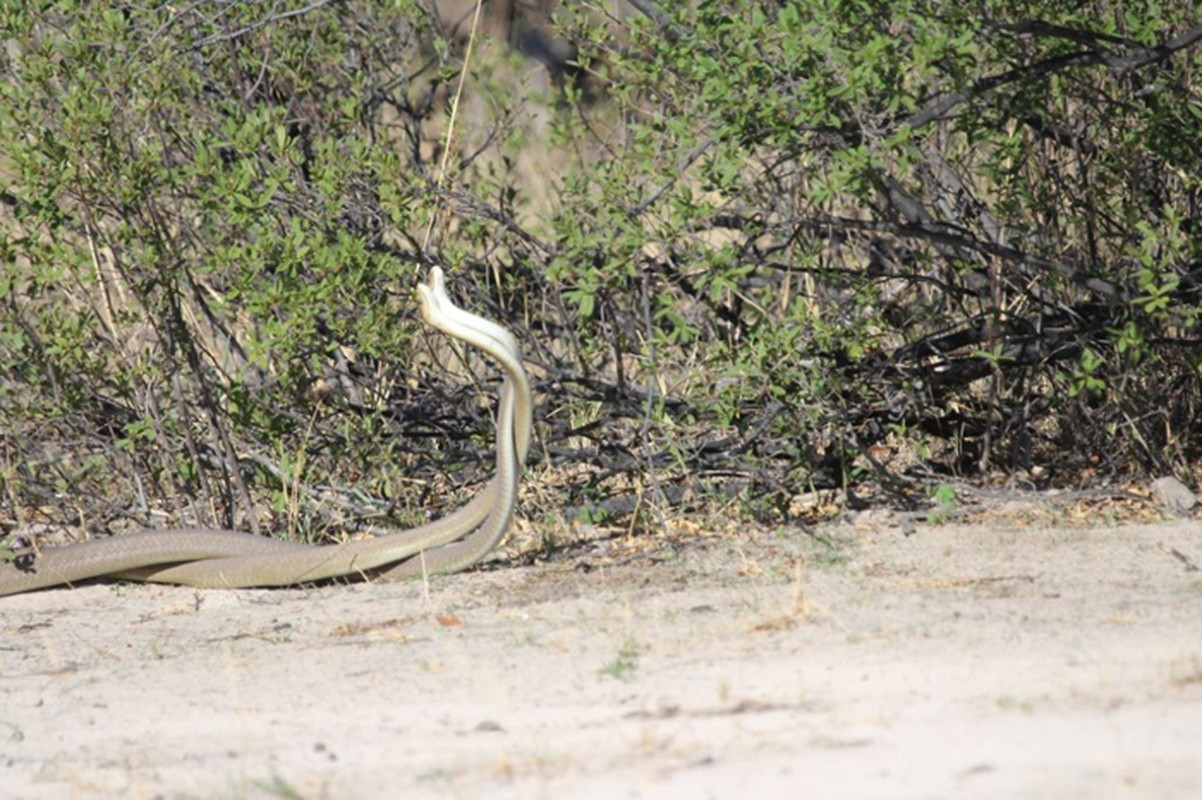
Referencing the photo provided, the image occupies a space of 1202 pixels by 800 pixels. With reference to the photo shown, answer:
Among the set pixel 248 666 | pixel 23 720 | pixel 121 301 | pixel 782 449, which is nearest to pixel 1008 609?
pixel 782 449

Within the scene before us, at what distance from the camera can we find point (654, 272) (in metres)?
Answer: 7.29

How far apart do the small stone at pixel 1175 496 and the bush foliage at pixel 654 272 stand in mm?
274

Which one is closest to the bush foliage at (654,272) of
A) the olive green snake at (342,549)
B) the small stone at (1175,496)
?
the small stone at (1175,496)

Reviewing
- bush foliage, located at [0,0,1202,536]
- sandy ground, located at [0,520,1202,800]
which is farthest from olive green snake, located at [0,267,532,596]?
bush foliage, located at [0,0,1202,536]

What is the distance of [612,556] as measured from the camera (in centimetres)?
661

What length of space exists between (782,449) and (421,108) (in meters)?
3.41

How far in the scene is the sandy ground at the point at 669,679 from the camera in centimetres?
377

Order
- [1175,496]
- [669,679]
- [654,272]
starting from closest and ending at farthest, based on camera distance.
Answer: [669,679], [1175,496], [654,272]

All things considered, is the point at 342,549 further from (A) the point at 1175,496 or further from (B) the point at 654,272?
(A) the point at 1175,496

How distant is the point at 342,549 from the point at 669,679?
2.32 meters

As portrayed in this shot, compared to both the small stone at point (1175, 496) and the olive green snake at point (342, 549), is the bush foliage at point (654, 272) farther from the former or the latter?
the olive green snake at point (342, 549)

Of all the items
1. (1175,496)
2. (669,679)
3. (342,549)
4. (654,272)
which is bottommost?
(669,679)

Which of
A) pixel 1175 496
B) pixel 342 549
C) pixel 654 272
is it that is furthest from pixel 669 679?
pixel 654 272

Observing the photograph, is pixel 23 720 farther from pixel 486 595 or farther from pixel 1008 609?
pixel 1008 609
